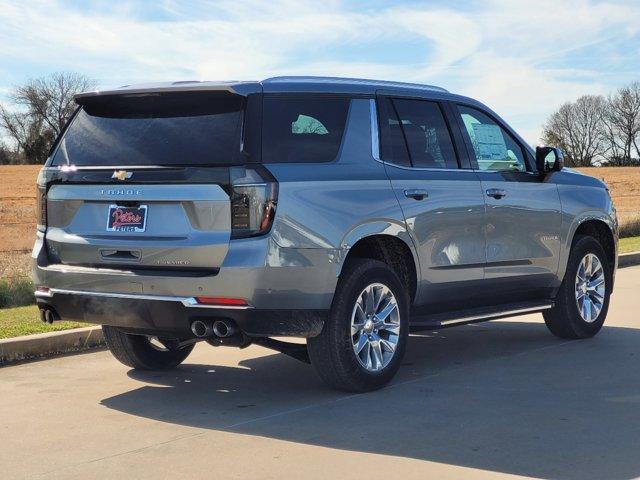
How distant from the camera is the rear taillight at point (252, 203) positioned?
630 cm

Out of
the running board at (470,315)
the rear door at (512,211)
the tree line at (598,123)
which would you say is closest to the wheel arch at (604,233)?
the rear door at (512,211)

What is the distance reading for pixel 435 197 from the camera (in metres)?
7.48

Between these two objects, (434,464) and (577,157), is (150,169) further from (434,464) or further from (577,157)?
(577,157)

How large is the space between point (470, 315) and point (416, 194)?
3.50 ft

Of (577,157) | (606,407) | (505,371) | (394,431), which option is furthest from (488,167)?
(577,157)

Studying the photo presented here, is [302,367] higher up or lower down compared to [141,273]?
lower down

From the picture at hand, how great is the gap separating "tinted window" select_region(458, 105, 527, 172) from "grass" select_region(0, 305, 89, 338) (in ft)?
11.9

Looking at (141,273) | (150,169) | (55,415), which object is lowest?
(55,415)

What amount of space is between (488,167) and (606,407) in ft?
7.58

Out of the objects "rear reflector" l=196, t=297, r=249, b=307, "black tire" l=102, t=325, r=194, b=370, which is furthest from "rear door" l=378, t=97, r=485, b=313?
"black tire" l=102, t=325, r=194, b=370

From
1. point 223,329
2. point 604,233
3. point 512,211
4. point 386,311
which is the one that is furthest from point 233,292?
point 604,233

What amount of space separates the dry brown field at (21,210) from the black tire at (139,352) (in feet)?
17.3

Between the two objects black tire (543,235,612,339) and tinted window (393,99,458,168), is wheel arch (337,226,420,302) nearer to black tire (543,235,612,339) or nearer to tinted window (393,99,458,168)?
tinted window (393,99,458,168)

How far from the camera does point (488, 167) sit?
8.21 metres
